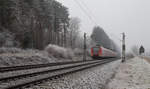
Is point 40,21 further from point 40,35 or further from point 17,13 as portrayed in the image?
point 17,13

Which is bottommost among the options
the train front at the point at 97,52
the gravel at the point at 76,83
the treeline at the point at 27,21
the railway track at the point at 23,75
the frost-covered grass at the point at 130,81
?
the frost-covered grass at the point at 130,81

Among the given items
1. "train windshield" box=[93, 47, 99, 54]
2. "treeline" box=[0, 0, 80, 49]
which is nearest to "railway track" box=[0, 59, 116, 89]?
"treeline" box=[0, 0, 80, 49]

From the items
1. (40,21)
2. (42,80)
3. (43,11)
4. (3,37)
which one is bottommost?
(42,80)

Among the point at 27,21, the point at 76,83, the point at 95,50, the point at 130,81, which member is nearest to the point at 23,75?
the point at 76,83

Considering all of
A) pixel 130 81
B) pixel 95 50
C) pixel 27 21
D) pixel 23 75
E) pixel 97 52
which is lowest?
pixel 130 81

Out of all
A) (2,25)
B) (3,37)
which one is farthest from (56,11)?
(3,37)

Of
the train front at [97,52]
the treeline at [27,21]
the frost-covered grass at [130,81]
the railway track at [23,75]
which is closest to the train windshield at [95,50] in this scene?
the train front at [97,52]

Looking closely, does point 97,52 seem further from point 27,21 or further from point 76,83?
point 76,83

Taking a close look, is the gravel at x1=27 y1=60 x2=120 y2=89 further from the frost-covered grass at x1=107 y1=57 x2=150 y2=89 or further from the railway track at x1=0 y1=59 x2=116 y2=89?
the frost-covered grass at x1=107 y1=57 x2=150 y2=89

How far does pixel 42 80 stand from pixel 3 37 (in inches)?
872

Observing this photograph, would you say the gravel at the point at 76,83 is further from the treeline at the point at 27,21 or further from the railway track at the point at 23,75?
the treeline at the point at 27,21

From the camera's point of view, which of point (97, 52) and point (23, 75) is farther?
point (97, 52)

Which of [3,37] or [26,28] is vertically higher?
[26,28]

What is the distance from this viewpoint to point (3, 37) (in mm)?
26641
